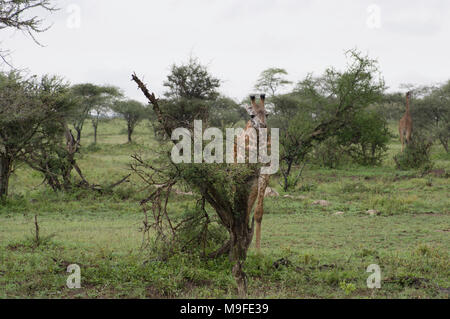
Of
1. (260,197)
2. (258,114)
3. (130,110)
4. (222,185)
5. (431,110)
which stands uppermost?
(130,110)

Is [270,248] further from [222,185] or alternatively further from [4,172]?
[4,172]

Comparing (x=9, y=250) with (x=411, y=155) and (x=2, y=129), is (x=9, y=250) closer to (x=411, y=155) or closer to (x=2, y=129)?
(x=2, y=129)

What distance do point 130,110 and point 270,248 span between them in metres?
32.6

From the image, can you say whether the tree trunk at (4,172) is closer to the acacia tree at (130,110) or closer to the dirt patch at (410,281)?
the dirt patch at (410,281)

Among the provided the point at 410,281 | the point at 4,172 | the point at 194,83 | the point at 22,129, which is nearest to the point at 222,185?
the point at 410,281

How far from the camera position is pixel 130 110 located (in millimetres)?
39531

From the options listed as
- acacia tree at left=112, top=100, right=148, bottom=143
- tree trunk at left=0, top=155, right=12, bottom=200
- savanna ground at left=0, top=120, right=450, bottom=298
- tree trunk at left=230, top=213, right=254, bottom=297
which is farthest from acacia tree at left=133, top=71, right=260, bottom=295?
acacia tree at left=112, top=100, right=148, bottom=143

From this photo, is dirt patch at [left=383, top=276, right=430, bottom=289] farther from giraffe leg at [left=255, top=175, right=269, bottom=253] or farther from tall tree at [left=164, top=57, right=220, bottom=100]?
tall tree at [left=164, top=57, right=220, bottom=100]

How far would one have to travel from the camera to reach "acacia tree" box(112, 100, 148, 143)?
3891cm

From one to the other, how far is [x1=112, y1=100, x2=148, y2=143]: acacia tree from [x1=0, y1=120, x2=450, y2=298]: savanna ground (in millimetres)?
21772

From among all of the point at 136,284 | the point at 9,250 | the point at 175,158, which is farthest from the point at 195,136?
the point at 9,250

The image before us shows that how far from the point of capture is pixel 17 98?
10180mm

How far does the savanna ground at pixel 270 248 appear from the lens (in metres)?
6.27
